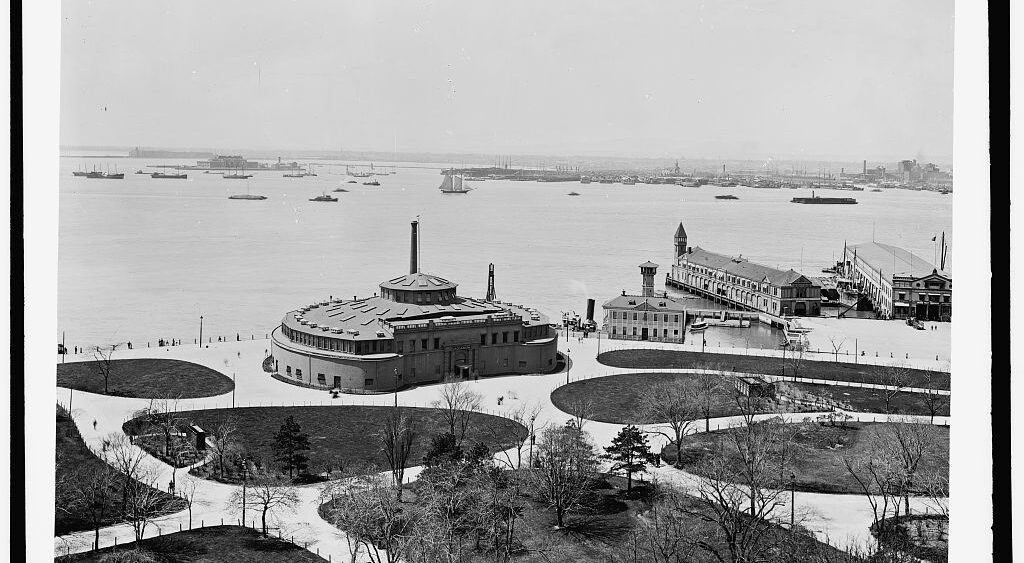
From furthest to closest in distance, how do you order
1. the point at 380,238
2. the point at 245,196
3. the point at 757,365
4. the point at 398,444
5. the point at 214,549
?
the point at 245,196 < the point at 380,238 < the point at 757,365 < the point at 398,444 < the point at 214,549

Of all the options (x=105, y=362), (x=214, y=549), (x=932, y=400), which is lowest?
(x=214, y=549)

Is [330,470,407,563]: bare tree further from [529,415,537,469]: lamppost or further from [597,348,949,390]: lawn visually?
[597,348,949,390]: lawn

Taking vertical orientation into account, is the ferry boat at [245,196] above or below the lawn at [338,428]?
above

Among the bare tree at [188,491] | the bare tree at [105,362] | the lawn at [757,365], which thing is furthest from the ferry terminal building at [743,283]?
the bare tree at [188,491]

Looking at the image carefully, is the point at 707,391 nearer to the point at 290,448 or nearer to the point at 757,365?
the point at 757,365

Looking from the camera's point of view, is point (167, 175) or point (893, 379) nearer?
point (893, 379)

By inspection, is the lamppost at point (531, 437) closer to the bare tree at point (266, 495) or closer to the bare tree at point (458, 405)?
the bare tree at point (458, 405)

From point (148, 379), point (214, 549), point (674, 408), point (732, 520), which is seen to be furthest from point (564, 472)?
point (148, 379)
